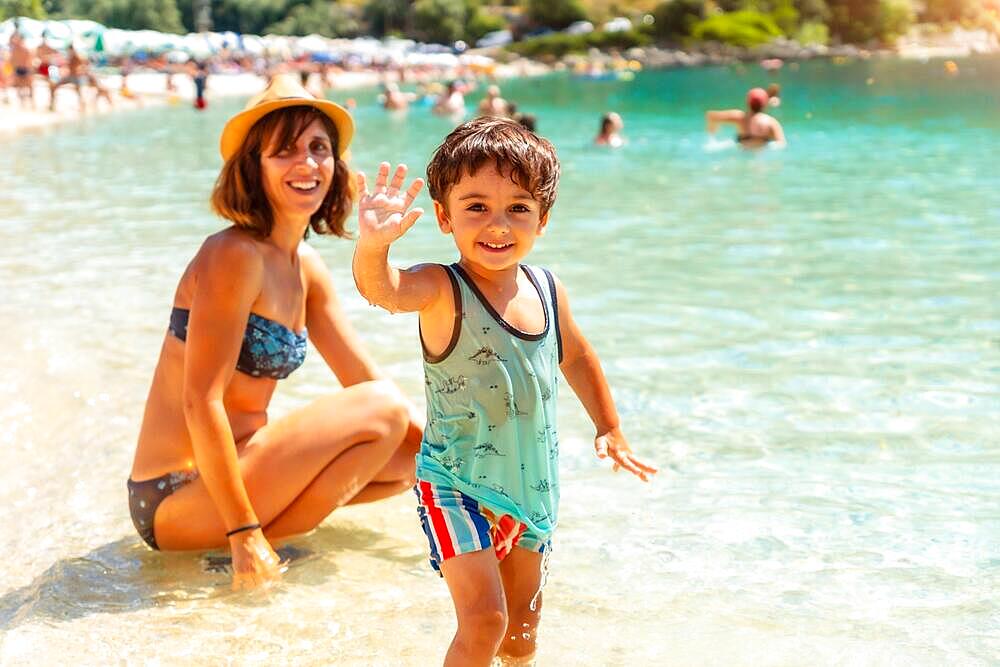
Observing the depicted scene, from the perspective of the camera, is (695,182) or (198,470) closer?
(198,470)

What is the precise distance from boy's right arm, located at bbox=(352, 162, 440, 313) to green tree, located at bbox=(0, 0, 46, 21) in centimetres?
4893

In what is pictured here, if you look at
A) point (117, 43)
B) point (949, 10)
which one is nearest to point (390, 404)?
point (117, 43)

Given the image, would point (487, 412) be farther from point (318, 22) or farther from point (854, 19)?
point (854, 19)

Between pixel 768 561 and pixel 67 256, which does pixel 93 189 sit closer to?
pixel 67 256

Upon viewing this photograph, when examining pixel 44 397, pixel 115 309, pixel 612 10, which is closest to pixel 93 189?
pixel 115 309

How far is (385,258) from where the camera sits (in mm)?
2455

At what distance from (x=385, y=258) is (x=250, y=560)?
1390 millimetres

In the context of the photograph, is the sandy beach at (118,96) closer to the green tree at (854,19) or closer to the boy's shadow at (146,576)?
the boy's shadow at (146,576)

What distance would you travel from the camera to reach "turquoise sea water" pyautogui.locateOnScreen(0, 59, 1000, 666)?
3.32 metres

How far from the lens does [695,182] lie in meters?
15.7

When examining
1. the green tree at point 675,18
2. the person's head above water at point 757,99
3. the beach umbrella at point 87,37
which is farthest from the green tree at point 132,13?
the person's head above water at point 757,99

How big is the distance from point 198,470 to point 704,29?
91596mm

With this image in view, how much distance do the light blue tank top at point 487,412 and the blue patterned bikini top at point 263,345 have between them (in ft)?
3.52

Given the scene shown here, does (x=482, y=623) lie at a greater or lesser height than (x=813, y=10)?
lesser
